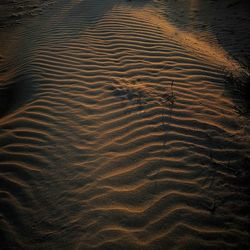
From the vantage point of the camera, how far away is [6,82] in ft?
12.5

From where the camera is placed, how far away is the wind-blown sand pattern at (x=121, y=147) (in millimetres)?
1906

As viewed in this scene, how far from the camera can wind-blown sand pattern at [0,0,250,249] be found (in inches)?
75.0

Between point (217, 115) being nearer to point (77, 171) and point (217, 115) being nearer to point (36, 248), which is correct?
point (77, 171)

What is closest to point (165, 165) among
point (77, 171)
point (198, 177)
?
point (198, 177)

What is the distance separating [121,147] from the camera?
258 cm

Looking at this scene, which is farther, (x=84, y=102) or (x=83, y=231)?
(x=84, y=102)

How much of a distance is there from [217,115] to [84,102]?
6.67ft

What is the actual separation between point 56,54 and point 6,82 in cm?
114

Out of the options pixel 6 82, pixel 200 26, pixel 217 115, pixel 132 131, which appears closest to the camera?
pixel 132 131

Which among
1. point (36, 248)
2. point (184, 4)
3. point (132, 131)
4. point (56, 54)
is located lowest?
point (36, 248)

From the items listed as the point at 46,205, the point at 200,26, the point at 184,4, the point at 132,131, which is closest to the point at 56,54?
the point at 132,131

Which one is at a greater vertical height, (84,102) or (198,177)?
(84,102)

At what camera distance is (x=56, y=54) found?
426 cm

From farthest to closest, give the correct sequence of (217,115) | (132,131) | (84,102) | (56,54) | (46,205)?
(56,54) → (84,102) → (217,115) → (132,131) → (46,205)
